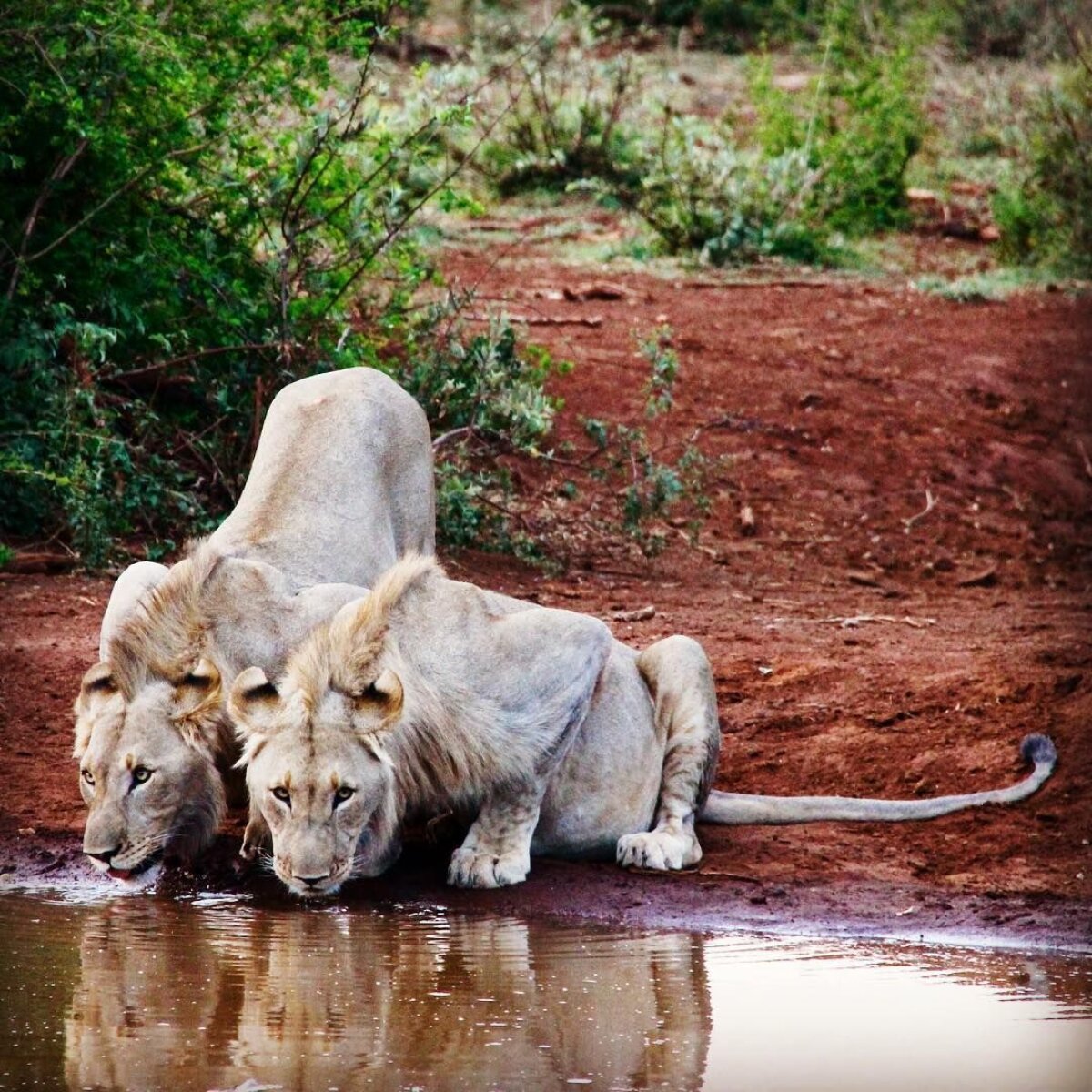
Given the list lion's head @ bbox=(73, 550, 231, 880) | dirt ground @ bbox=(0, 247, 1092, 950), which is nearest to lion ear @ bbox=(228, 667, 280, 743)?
lion's head @ bbox=(73, 550, 231, 880)

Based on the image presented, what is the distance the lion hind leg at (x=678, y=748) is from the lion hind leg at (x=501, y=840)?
362 millimetres

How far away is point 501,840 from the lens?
6.07 m

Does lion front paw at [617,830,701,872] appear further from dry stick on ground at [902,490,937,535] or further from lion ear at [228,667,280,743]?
dry stick on ground at [902,490,937,535]

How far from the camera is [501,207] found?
16.2 m

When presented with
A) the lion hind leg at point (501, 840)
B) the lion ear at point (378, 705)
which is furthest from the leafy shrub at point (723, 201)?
the lion ear at point (378, 705)

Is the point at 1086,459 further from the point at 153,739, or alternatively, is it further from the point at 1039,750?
the point at 153,739

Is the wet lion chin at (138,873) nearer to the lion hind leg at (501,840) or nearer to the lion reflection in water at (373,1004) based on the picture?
the lion reflection in water at (373,1004)

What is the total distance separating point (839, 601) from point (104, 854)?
5051 mm

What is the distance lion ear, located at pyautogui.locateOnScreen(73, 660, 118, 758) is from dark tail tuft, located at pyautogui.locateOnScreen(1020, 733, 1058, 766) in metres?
2.93

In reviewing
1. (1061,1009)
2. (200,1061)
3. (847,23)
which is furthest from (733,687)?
(847,23)

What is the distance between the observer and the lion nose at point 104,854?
5.68 meters

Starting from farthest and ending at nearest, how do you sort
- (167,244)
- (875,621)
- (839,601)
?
(839,601)
(167,244)
(875,621)

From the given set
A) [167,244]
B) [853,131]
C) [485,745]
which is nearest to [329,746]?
[485,745]

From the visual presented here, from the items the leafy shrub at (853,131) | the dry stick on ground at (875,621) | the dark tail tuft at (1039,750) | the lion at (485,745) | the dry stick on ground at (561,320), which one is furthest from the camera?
the leafy shrub at (853,131)
